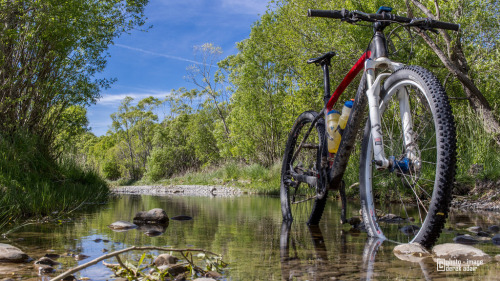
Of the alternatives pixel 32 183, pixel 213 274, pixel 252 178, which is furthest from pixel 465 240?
pixel 252 178

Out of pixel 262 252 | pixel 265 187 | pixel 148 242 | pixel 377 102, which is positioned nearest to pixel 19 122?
pixel 148 242

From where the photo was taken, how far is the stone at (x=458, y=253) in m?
2.42

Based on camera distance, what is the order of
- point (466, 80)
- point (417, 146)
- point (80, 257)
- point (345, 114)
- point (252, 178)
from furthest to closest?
point (252, 178) → point (466, 80) → point (345, 114) → point (417, 146) → point (80, 257)

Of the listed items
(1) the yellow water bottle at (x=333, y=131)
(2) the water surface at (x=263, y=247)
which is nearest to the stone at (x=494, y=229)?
(2) the water surface at (x=263, y=247)

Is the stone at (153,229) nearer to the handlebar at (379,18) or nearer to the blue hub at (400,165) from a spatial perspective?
the blue hub at (400,165)

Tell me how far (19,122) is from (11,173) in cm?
149

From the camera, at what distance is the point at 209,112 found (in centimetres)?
3838

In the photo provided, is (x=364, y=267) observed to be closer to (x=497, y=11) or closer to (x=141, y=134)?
(x=497, y=11)

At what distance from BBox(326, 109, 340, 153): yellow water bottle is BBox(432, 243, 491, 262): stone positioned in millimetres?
1357

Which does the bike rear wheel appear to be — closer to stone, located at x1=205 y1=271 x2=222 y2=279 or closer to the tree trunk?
stone, located at x1=205 y1=271 x2=222 y2=279

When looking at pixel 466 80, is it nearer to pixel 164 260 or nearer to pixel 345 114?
pixel 345 114

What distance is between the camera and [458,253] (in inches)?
96.2

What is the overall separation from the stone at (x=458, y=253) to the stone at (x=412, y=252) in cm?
8

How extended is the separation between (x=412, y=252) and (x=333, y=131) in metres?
1.45
